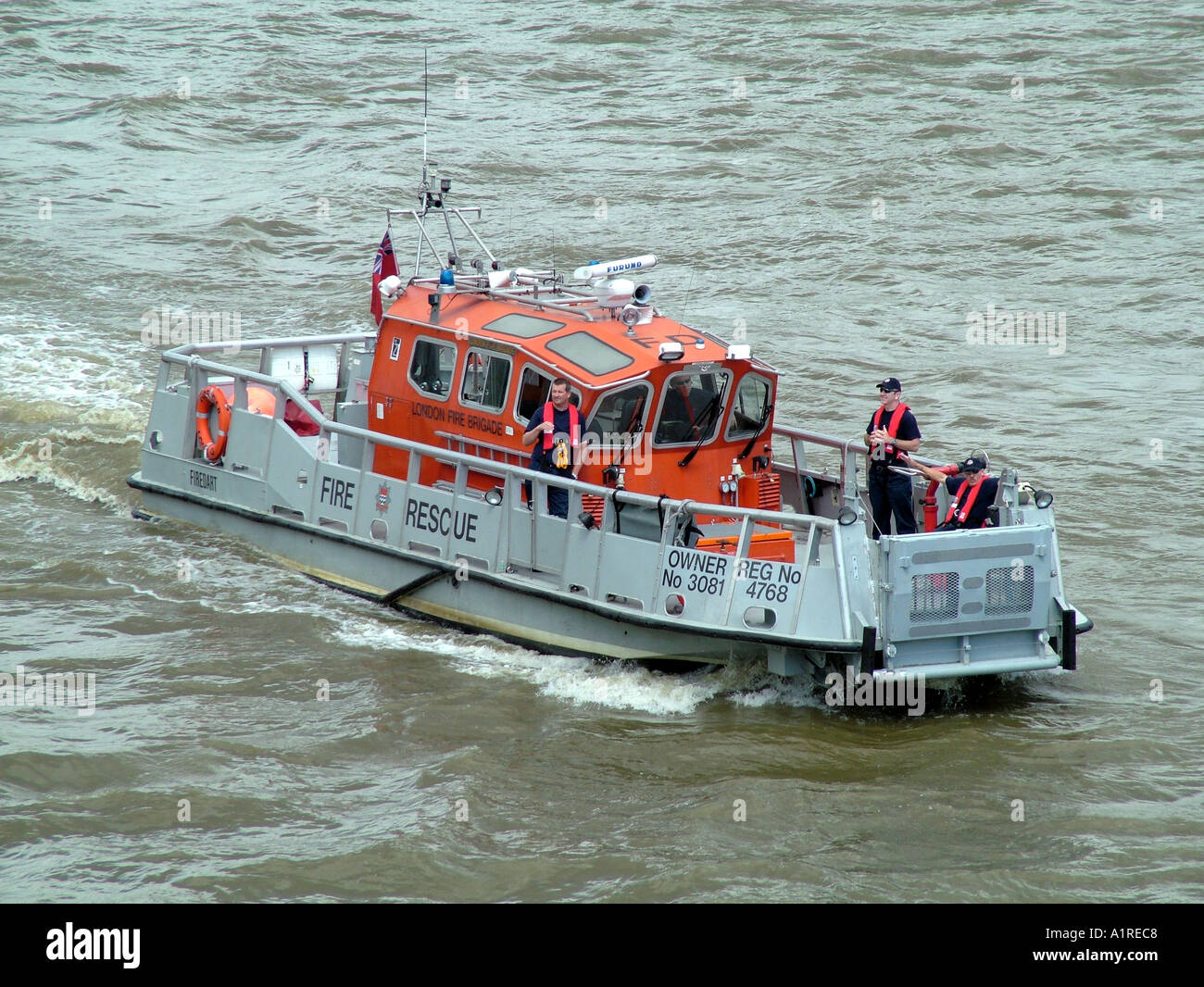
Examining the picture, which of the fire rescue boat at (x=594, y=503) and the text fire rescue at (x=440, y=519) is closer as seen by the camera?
the fire rescue boat at (x=594, y=503)

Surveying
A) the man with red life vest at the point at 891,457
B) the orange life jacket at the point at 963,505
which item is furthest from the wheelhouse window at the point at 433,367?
the orange life jacket at the point at 963,505

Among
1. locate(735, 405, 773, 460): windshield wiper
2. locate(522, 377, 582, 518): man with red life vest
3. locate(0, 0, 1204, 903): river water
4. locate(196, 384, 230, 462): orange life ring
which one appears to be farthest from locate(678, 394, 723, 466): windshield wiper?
locate(196, 384, 230, 462): orange life ring

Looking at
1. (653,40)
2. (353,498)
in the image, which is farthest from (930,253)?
(353,498)

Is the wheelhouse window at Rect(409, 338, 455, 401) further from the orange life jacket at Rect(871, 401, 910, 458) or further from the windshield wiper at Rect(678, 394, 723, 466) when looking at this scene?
the orange life jacket at Rect(871, 401, 910, 458)

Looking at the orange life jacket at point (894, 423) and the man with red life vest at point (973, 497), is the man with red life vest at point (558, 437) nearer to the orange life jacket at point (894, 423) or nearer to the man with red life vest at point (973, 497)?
the orange life jacket at point (894, 423)

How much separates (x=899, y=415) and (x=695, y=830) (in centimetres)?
371

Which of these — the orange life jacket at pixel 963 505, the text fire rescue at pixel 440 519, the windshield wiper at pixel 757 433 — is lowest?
the text fire rescue at pixel 440 519

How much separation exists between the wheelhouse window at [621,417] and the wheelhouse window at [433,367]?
161cm

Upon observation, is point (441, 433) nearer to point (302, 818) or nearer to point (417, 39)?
point (302, 818)

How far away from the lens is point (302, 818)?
8164 mm

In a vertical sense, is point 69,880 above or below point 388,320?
below

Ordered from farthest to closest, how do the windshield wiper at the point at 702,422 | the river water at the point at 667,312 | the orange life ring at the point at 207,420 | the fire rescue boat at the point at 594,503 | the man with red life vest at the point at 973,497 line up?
the orange life ring at the point at 207,420 < the windshield wiper at the point at 702,422 < the man with red life vest at the point at 973,497 < the fire rescue boat at the point at 594,503 < the river water at the point at 667,312

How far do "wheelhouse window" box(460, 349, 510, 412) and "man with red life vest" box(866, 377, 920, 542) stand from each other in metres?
2.87

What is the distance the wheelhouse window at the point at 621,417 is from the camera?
33.1 feet
